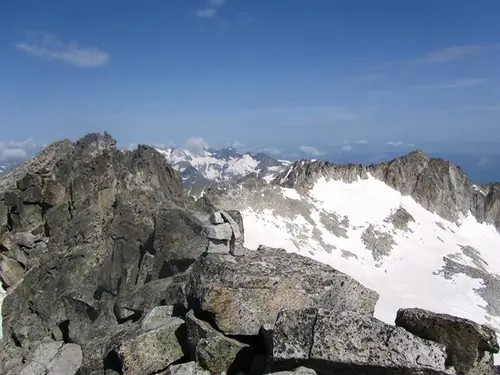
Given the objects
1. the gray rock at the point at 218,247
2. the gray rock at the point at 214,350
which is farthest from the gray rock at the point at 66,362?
the gray rock at the point at 214,350

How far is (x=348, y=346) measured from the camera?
9367 millimetres

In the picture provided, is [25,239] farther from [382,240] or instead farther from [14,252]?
[382,240]

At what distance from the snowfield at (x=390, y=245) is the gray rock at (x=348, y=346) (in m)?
40.5

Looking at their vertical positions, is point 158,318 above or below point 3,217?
above

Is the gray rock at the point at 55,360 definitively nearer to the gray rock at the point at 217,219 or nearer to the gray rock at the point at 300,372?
the gray rock at the point at 217,219

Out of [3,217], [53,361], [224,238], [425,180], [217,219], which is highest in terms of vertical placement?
[217,219]

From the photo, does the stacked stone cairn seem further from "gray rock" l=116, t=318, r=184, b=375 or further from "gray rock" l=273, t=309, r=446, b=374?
"gray rock" l=273, t=309, r=446, b=374

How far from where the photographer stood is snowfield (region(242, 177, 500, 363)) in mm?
55375

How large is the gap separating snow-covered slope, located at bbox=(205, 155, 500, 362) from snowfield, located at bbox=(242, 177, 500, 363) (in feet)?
0.41

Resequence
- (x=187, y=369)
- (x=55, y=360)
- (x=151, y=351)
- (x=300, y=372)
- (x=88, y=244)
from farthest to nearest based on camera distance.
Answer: (x=88, y=244) → (x=55, y=360) → (x=151, y=351) → (x=187, y=369) → (x=300, y=372)

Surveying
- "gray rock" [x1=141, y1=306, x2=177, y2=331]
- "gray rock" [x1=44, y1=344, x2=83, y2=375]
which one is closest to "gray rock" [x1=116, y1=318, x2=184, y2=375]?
"gray rock" [x1=141, y1=306, x2=177, y2=331]

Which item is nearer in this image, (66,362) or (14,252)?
(66,362)

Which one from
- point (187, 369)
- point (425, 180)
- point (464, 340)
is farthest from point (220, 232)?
point (425, 180)

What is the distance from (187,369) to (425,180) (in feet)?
247
